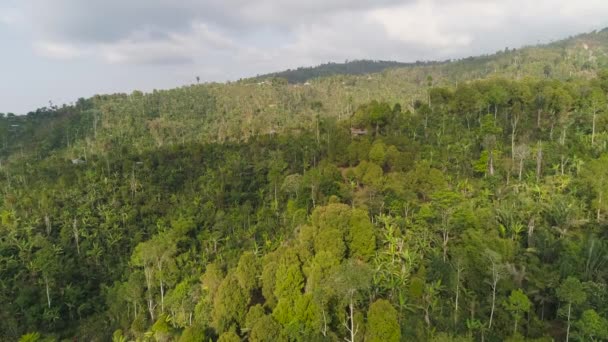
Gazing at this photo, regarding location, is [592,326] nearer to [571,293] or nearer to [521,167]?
[571,293]

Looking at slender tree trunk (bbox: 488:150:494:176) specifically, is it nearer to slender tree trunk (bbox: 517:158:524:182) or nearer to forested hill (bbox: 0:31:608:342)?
forested hill (bbox: 0:31:608:342)

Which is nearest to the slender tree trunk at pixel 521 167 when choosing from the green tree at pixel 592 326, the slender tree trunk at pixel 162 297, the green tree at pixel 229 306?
the green tree at pixel 592 326

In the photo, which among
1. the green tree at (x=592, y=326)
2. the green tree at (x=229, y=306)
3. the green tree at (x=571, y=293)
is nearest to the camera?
the green tree at (x=592, y=326)

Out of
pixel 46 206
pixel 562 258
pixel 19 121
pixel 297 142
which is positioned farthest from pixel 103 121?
pixel 562 258

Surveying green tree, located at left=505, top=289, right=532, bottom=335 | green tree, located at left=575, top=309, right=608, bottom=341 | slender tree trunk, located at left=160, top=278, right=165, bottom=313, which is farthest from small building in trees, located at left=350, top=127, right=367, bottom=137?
green tree, located at left=575, top=309, right=608, bottom=341

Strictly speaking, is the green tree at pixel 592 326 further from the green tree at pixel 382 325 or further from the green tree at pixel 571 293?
the green tree at pixel 382 325

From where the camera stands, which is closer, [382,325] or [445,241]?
[382,325]

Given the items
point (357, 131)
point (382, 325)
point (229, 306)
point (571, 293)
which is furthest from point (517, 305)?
point (357, 131)

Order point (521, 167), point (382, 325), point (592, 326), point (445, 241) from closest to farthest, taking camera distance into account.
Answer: point (592, 326)
point (382, 325)
point (445, 241)
point (521, 167)

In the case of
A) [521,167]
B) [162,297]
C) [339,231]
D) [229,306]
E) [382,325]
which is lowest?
[162,297]
